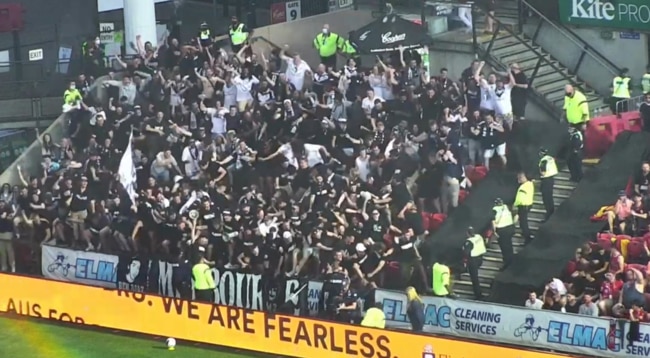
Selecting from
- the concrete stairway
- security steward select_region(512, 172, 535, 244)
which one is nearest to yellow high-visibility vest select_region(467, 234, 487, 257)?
the concrete stairway

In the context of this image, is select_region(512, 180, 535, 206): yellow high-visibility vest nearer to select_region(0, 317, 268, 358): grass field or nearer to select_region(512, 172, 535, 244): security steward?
select_region(512, 172, 535, 244): security steward

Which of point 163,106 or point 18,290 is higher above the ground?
point 163,106

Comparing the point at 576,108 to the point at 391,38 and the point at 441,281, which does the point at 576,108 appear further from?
the point at 391,38

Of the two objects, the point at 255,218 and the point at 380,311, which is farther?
the point at 255,218

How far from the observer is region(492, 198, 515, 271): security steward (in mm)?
26297

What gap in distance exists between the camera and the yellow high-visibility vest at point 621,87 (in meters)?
28.4

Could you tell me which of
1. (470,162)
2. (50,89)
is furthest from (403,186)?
(50,89)

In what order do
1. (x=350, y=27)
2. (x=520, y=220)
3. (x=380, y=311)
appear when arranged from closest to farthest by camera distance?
(x=380, y=311)
(x=520, y=220)
(x=350, y=27)

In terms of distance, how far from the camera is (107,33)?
1497 inches

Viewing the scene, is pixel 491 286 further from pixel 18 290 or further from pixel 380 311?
pixel 18 290

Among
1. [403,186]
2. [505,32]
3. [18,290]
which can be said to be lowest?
[18,290]

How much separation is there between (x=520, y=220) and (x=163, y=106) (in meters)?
9.53

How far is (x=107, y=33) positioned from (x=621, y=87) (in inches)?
598

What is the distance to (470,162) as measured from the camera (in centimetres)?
2816
